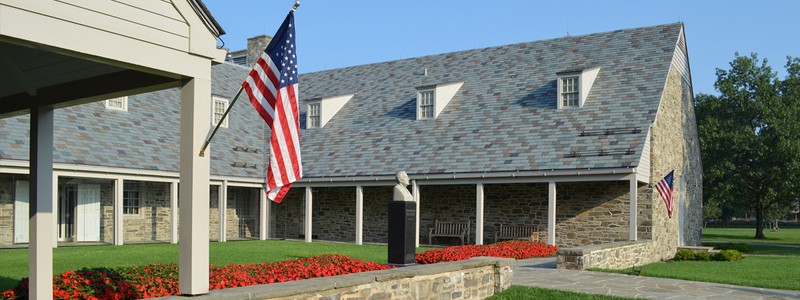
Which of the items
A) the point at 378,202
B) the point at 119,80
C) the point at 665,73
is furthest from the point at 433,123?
the point at 119,80

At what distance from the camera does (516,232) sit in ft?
74.2

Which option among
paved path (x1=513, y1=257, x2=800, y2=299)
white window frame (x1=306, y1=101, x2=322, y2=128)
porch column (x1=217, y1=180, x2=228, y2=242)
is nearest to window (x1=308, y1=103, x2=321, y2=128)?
white window frame (x1=306, y1=101, x2=322, y2=128)

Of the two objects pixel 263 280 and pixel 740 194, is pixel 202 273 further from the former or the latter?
pixel 740 194

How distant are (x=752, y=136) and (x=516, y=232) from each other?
19.1 metres

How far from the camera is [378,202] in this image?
25.8m

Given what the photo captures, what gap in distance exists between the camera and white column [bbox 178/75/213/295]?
6766 millimetres

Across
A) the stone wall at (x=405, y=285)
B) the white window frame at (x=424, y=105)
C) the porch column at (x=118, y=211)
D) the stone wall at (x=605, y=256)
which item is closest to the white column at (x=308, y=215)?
the white window frame at (x=424, y=105)

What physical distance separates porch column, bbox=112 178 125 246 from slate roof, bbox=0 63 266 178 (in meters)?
0.52

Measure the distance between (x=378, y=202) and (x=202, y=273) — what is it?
745 inches

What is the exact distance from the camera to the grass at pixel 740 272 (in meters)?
13.4

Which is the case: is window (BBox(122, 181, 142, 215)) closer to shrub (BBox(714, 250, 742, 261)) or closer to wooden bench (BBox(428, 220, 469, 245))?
wooden bench (BBox(428, 220, 469, 245))

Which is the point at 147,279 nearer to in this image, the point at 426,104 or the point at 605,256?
the point at 605,256

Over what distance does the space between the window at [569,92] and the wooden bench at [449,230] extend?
4814 millimetres

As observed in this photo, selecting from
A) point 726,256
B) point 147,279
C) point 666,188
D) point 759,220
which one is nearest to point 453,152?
point 666,188
